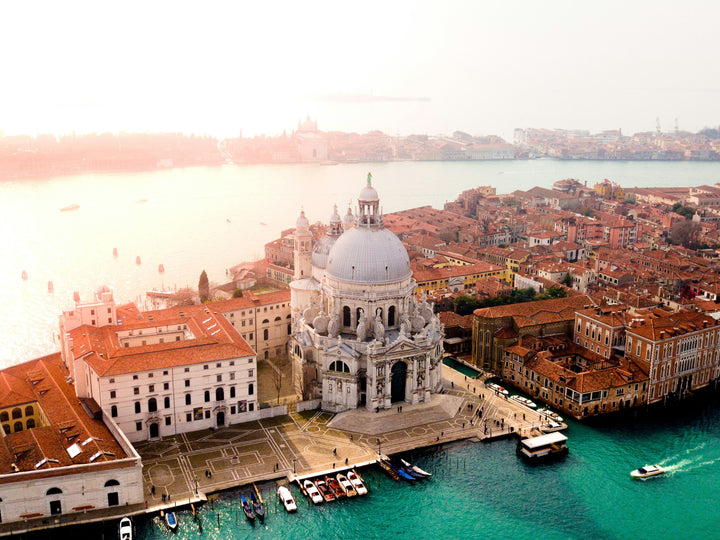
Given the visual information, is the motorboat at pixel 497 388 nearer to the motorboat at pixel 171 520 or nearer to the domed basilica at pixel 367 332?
the domed basilica at pixel 367 332

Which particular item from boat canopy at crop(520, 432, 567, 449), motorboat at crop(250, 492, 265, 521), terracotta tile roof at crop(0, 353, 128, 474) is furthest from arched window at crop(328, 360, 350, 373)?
terracotta tile roof at crop(0, 353, 128, 474)

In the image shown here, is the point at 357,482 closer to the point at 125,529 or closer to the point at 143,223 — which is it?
the point at 125,529

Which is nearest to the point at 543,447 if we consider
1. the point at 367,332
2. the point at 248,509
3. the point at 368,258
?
the point at 367,332

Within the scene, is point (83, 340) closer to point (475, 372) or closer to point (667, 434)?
point (475, 372)

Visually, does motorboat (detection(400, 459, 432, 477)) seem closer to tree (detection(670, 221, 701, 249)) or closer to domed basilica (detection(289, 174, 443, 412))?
domed basilica (detection(289, 174, 443, 412))

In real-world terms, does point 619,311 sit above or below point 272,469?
above

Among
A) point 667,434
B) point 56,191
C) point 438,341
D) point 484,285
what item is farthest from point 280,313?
point 56,191
